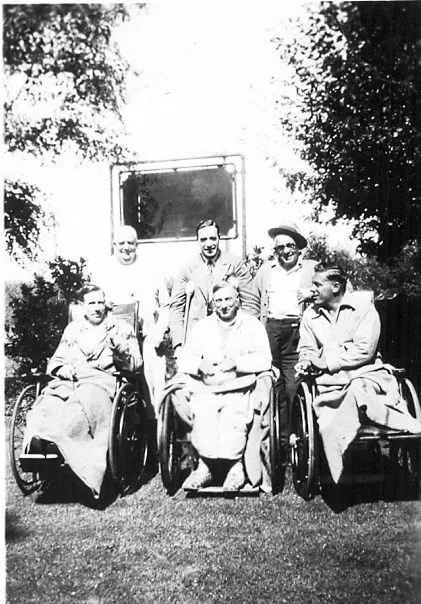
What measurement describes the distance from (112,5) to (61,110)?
0.56 meters

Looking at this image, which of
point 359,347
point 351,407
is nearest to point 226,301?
point 359,347

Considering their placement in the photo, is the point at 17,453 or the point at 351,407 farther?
the point at 17,453

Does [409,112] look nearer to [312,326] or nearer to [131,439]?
[312,326]

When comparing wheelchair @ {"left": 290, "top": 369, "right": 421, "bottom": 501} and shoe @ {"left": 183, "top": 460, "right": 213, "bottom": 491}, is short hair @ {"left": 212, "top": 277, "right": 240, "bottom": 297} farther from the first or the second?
shoe @ {"left": 183, "top": 460, "right": 213, "bottom": 491}

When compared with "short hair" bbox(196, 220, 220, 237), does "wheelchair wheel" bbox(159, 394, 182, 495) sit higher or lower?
lower

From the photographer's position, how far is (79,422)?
9.81 feet

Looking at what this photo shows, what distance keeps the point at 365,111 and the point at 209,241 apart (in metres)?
1.14

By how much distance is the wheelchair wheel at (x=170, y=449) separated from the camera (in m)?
2.86

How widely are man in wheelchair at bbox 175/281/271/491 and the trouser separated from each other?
33 cm

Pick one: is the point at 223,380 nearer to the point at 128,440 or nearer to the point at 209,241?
the point at 128,440

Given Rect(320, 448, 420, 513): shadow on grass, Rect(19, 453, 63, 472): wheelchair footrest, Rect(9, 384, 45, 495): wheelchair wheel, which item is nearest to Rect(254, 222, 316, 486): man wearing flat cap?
Rect(320, 448, 420, 513): shadow on grass

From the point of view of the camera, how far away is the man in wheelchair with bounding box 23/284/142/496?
9.64 ft

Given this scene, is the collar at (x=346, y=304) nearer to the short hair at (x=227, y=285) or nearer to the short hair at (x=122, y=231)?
the short hair at (x=227, y=285)

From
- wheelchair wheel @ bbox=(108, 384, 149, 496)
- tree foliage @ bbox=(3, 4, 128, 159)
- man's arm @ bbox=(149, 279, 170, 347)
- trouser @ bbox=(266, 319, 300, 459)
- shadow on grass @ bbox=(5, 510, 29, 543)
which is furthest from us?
man's arm @ bbox=(149, 279, 170, 347)
